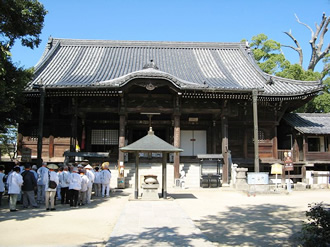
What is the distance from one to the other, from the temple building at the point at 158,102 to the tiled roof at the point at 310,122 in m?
1.19

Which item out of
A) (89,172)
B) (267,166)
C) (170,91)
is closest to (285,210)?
(89,172)

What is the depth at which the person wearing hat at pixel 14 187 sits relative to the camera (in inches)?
390

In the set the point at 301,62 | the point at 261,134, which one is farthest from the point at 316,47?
the point at 261,134

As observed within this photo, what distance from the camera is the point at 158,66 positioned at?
901 inches

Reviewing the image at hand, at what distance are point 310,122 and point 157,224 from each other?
1782 centimetres

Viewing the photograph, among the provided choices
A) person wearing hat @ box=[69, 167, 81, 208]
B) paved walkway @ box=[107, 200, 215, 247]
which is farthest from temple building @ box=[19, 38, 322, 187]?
paved walkway @ box=[107, 200, 215, 247]

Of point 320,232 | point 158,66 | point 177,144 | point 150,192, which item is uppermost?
point 158,66

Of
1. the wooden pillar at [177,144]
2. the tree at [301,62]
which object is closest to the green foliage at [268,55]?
the tree at [301,62]

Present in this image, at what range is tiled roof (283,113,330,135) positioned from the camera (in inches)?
813

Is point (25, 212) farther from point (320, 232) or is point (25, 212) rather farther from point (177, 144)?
point (177, 144)

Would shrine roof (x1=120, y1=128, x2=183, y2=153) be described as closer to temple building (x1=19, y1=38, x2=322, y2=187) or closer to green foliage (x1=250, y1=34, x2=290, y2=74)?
temple building (x1=19, y1=38, x2=322, y2=187)

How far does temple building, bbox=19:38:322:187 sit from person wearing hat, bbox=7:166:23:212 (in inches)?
220

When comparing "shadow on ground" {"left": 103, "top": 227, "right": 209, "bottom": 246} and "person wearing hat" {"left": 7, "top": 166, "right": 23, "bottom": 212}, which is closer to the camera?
"shadow on ground" {"left": 103, "top": 227, "right": 209, "bottom": 246}

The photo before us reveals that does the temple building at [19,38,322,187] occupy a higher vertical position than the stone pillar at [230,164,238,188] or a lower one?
higher
